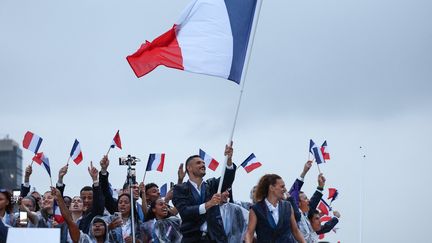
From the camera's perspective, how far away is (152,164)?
2625 cm

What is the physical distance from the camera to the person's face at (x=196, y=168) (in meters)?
19.5

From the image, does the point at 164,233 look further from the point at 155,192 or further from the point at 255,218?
the point at 255,218

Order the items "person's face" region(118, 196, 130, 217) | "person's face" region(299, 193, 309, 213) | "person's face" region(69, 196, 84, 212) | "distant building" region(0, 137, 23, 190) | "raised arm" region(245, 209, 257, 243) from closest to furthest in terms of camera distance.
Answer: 1. "raised arm" region(245, 209, 257, 243)
2. "person's face" region(118, 196, 130, 217)
3. "person's face" region(69, 196, 84, 212)
4. "person's face" region(299, 193, 309, 213)
5. "distant building" region(0, 137, 23, 190)

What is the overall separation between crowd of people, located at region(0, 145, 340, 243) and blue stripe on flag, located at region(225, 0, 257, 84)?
1855 mm

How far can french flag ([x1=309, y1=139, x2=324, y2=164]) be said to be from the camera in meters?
26.4

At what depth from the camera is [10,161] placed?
148875 millimetres

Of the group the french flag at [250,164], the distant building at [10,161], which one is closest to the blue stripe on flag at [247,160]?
the french flag at [250,164]

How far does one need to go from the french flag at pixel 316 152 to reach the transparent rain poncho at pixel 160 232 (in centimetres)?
491

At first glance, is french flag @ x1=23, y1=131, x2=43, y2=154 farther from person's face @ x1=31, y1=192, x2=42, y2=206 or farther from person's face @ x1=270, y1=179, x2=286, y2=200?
person's face @ x1=270, y1=179, x2=286, y2=200

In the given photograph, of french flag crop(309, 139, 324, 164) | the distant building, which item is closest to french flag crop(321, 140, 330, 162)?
french flag crop(309, 139, 324, 164)

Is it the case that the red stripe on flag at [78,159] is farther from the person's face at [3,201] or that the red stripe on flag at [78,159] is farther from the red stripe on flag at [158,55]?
the red stripe on flag at [158,55]

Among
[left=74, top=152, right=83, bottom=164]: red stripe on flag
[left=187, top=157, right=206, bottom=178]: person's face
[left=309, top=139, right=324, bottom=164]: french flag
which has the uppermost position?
[left=309, top=139, right=324, bottom=164]: french flag

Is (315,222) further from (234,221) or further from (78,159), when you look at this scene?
(78,159)

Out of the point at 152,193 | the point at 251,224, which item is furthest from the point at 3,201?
the point at 251,224
